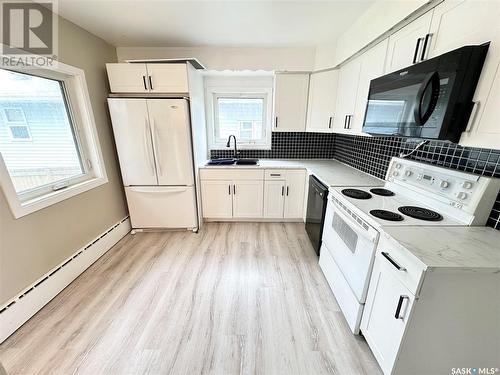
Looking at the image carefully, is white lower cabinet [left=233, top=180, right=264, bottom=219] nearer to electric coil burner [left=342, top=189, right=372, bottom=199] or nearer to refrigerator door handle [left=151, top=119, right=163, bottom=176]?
refrigerator door handle [left=151, top=119, right=163, bottom=176]

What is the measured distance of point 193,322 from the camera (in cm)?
161

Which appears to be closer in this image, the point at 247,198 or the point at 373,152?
the point at 373,152

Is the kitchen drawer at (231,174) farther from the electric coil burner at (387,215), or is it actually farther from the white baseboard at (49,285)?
the electric coil burner at (387,215)

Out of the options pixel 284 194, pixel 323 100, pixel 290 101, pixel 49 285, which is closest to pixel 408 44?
pixel 323 100

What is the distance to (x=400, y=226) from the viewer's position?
122 cm

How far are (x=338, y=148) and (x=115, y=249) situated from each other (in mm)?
3514

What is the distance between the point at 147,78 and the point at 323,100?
2283mm

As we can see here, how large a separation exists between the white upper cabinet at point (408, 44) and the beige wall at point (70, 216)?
2.95 metres

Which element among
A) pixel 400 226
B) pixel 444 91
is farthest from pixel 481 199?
pixel 444 91

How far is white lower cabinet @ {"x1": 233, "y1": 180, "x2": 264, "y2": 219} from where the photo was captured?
3012mm

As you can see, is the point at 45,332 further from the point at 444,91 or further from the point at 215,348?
the point at 444,91

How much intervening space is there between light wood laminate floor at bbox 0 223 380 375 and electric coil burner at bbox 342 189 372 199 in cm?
93

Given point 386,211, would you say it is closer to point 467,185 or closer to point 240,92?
point 467,185

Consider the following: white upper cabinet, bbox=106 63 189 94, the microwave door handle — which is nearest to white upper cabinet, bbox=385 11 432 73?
the microwave door handle
